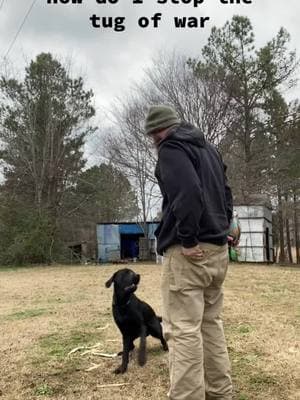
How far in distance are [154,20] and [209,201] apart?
4.42m

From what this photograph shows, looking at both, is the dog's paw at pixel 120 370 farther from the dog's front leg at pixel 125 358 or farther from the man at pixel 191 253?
the man at pixel 191 253

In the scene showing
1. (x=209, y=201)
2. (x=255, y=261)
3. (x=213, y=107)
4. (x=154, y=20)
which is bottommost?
(x=255, y=261)

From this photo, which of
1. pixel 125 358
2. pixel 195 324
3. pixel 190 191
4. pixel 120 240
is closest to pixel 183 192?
pixel 190 191

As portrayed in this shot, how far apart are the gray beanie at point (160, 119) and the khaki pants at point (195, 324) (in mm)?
670

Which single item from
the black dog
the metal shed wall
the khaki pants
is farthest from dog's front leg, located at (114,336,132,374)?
the metal shed wall

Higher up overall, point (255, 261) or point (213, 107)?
point (213, 107)

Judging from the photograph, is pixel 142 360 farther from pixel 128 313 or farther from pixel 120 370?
pixel 128 313

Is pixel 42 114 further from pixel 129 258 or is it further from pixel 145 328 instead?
pixel 145 328

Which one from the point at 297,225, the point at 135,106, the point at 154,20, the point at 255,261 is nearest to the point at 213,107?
the point at 135,106

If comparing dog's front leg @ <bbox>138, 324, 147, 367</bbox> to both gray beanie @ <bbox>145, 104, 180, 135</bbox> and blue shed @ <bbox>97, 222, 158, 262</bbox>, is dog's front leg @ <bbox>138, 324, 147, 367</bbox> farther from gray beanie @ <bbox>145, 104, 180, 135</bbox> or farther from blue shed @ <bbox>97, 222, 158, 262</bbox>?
blue shed @ <bbox>97, 222, 158, 262</bbox>

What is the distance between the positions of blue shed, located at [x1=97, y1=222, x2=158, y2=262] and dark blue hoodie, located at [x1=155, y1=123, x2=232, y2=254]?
18.0 meters

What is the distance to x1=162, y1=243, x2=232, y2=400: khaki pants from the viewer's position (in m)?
2.52

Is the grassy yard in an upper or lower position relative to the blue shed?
lower

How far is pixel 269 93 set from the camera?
22.6 meters
